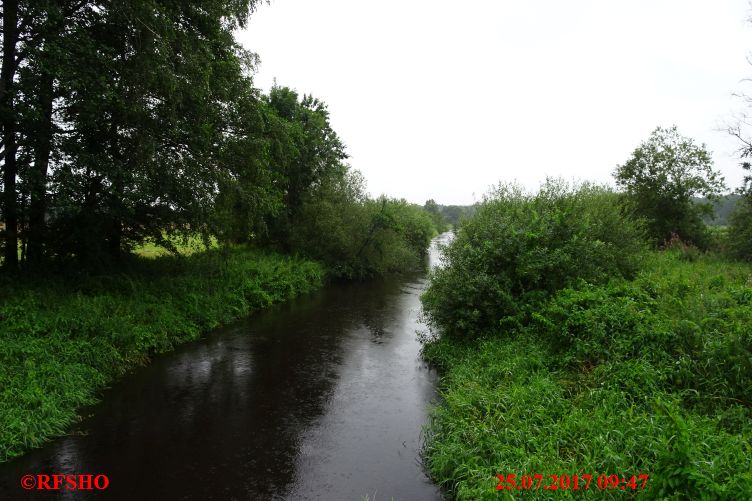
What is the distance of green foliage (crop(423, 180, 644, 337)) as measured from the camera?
1169 centimetres

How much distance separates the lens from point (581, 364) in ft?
27.0

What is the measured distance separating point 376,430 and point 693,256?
1968 centimetres

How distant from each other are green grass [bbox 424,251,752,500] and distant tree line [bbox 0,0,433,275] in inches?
415

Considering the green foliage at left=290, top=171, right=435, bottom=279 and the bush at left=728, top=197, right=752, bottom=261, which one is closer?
the bush at left=728, top=197, right=752, bottom=261

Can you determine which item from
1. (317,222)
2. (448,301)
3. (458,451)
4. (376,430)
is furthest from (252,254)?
(458,451)

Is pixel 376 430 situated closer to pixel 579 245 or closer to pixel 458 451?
pixel 458 451

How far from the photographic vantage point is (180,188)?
13508 millimetres

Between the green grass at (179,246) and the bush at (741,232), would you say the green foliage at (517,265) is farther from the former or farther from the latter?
the green grass at (179,246)

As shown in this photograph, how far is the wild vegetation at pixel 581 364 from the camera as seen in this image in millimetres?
5246

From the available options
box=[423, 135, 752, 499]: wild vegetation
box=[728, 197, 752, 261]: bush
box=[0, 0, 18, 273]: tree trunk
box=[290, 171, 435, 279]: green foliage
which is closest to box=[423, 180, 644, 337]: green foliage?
box=[423, 135, 752, 499]: wild vegetation

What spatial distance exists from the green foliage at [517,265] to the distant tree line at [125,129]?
27.0 feet
